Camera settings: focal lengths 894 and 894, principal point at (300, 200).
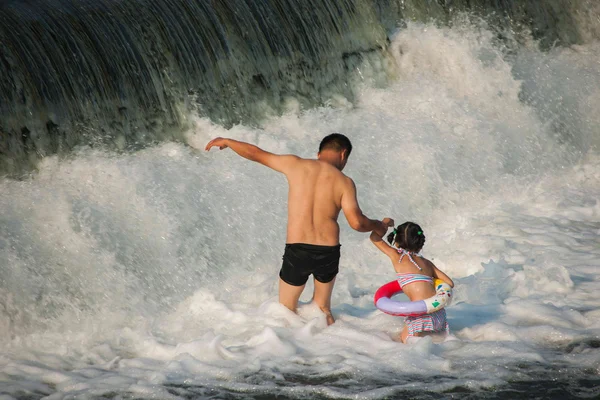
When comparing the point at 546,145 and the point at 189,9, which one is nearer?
the point at 189,9

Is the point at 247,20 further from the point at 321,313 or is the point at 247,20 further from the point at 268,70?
the point at 321,313

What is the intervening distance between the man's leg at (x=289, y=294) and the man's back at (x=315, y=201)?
0.35 metres

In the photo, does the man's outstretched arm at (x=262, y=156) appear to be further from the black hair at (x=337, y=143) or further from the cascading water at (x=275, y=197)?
the cascading water at (x=275, y=197)

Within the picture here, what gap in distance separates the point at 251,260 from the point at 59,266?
168cm

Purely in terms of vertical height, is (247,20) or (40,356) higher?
(247,20)

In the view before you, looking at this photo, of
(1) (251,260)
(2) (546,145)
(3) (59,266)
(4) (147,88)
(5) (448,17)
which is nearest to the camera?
(3) (59,266)

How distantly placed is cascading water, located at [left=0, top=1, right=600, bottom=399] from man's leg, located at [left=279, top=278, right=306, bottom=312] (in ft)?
0.30

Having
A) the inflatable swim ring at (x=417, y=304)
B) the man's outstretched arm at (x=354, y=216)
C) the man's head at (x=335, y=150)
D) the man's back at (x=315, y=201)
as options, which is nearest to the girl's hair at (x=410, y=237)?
the man's outstretched arm at (x=354, y=216)

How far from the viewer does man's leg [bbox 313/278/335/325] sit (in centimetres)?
615

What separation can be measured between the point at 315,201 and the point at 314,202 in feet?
0.04

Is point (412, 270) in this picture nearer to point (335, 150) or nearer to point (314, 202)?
point (314, 202)

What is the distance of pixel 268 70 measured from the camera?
9.91 meters

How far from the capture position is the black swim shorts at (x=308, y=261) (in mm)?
5953

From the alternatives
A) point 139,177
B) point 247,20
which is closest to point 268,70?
point 247,20
